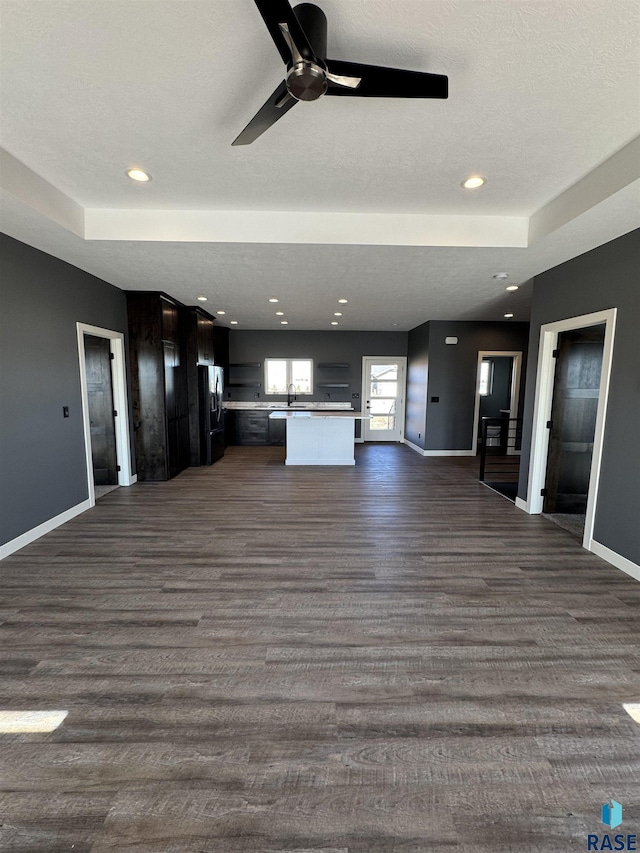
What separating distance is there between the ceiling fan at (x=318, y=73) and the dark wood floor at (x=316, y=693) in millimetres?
2665

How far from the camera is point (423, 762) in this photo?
4.76 feet

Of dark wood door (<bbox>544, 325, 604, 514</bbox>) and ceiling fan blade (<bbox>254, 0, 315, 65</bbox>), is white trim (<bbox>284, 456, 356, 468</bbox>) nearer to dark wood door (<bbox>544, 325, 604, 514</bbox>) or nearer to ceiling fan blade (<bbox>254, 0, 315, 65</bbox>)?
dark wood door (<bbox>544, 325, 604, 514</bbox>)

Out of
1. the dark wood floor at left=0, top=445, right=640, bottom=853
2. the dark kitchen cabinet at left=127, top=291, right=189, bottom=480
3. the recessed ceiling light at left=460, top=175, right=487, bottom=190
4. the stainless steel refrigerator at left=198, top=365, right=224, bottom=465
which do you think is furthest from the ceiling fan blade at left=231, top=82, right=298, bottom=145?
the stainless steel refrigerator at left=198, top=365, right=224, bottom=465

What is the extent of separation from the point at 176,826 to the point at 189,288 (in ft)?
16.7

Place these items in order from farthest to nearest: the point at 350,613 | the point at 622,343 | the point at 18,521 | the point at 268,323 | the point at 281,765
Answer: the point at 268,323
the point at 18,521
the point at 622,343
the point at 350,613
the point at 281,765

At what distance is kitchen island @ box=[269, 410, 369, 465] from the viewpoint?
6707mm

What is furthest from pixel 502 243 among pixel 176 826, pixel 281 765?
pixel 176 826

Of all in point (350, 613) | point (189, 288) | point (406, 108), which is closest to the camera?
point (406, 108)

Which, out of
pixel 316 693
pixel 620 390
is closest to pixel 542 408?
pixel 620 390

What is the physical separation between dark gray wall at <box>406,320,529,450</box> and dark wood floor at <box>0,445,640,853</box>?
4251mm

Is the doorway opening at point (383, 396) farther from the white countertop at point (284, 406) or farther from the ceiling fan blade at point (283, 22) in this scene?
the ceiling fan blade at point (283, 22)

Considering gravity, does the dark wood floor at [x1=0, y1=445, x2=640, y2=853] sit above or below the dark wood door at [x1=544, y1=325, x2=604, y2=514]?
below

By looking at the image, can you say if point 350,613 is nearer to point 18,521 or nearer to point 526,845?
point 526,845

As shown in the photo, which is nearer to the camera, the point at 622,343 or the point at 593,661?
the point at 593,661
